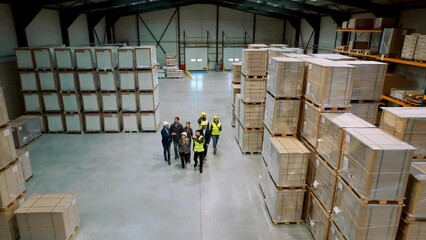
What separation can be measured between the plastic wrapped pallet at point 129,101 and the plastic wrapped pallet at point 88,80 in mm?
1199

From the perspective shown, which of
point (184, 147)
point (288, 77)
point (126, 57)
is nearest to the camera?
point (288, 77)

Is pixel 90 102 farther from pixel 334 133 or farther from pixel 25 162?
pixel 334 133

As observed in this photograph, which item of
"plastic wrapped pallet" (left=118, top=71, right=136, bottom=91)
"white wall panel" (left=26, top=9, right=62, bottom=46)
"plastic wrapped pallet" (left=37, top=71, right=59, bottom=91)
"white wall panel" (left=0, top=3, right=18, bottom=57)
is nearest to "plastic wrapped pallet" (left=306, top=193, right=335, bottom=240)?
"plastic wrapped pallet" (left=118, top=71, right=136, bottom=91)

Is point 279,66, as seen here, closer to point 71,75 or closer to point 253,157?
point 253,157

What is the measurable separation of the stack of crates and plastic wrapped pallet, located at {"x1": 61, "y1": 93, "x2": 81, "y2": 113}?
7123 millimetres

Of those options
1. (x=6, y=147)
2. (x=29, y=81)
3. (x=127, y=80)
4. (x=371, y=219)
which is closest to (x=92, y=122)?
(x=127, y=80)

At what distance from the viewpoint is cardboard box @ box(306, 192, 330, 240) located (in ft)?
19.4

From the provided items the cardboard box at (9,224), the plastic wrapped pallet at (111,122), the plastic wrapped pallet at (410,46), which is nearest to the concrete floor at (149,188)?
the plastic wrapped pallet at (111,122)

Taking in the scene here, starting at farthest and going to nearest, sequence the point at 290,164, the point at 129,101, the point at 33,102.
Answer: the point at 129,101
the point at 33,102
the point at 290,164

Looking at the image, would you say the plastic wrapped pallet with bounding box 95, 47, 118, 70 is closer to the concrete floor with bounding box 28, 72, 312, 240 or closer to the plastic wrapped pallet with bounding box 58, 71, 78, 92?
the plastic wrapped pallet with bounding box 58, 71, 78, 92

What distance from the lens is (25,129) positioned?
11.4m

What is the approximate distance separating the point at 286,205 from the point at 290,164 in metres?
1.06

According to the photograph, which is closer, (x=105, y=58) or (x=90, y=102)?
(x=105, y=58)

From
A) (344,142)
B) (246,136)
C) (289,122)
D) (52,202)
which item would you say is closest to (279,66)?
(289,122)
